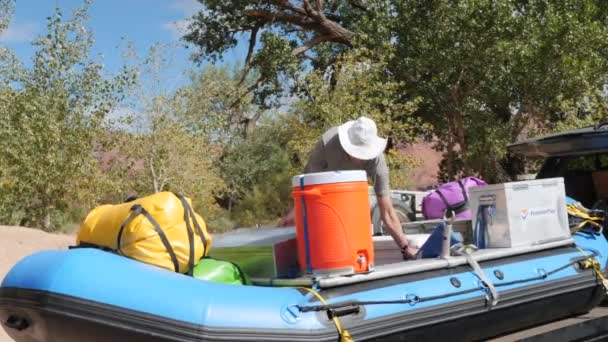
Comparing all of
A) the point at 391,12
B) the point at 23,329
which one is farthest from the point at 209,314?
the point at 391,12

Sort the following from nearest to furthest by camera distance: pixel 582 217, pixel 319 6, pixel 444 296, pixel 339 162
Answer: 1. pixel 444 296
2. pixel 339 162
3. pixel 582 217
4. pixel 319 6

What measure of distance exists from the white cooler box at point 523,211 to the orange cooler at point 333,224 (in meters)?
1.34

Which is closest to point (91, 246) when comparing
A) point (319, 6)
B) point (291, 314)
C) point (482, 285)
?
point (291, 314)

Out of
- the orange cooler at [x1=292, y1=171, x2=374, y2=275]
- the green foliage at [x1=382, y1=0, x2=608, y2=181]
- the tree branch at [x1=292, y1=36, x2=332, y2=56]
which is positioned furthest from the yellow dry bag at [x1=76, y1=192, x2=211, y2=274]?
the tree branch at [x1=292, y1=36, x2=332, y2=56]

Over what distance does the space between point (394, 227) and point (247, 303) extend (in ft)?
5.40

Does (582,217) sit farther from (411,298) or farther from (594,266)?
(411,298)

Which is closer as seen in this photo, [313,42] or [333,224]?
[333,224]

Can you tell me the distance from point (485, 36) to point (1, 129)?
409 inches

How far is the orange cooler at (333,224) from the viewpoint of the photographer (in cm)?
475

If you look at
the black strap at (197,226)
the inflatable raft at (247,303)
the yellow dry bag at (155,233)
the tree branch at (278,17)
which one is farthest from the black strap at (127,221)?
the tree branch at (278,17)

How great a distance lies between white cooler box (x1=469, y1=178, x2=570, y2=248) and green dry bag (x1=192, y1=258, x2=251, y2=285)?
6.14ft

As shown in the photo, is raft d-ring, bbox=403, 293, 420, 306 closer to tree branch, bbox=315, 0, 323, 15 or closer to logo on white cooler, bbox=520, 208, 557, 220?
logo on white cooler, bbox=520, 208, 557, 220

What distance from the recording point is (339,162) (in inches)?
233

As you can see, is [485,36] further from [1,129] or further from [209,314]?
[209,314]
